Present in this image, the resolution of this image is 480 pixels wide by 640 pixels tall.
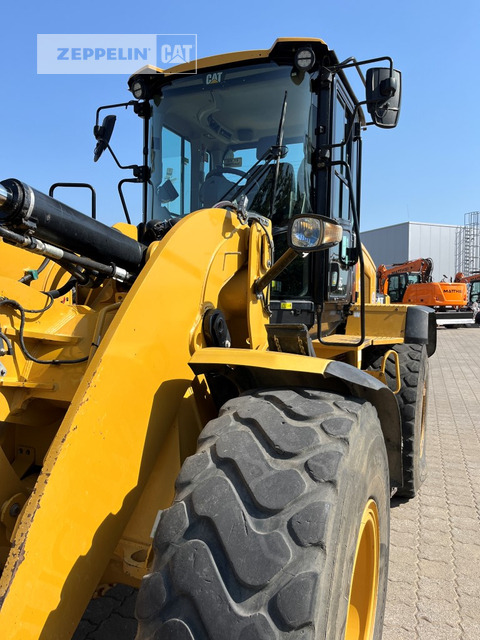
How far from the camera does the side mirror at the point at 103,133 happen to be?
13.0 ft

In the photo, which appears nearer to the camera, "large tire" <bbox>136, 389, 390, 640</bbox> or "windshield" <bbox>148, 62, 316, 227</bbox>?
"large tire" <bbox>136, 389, 390, 640</bbox>

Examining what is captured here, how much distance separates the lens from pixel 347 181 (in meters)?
3.98

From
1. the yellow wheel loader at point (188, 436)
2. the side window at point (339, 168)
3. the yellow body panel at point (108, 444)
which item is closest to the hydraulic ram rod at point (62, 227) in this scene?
the yellow wheel loader at point (188, 436)

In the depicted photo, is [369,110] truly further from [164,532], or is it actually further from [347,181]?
[164,532]

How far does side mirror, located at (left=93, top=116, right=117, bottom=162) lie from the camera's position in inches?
155

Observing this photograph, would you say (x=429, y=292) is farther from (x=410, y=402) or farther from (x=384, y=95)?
(x=384, y=95)

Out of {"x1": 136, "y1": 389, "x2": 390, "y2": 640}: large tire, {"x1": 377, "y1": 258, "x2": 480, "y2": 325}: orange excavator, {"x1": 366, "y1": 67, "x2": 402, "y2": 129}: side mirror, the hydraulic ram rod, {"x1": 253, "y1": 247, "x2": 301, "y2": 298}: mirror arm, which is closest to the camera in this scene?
{"x1": 136, "y1": 389, "x2": 390, "y2": 640}: large tire

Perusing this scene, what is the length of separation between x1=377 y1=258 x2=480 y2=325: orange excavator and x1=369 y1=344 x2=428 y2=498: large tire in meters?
19.0

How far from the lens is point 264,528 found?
1.43 m

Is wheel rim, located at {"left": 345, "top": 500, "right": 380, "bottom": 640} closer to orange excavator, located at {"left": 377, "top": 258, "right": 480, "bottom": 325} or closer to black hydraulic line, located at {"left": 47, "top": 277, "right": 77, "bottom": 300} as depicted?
black hydraulic line, located at {"left": 47, "top": 277, "right": 77, "bottom": 300}

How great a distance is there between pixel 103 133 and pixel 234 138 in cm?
106

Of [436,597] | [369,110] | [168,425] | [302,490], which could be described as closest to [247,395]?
[168,425]

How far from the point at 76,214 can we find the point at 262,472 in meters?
1.19

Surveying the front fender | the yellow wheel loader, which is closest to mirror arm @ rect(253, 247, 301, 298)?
the yellow wheel loader
